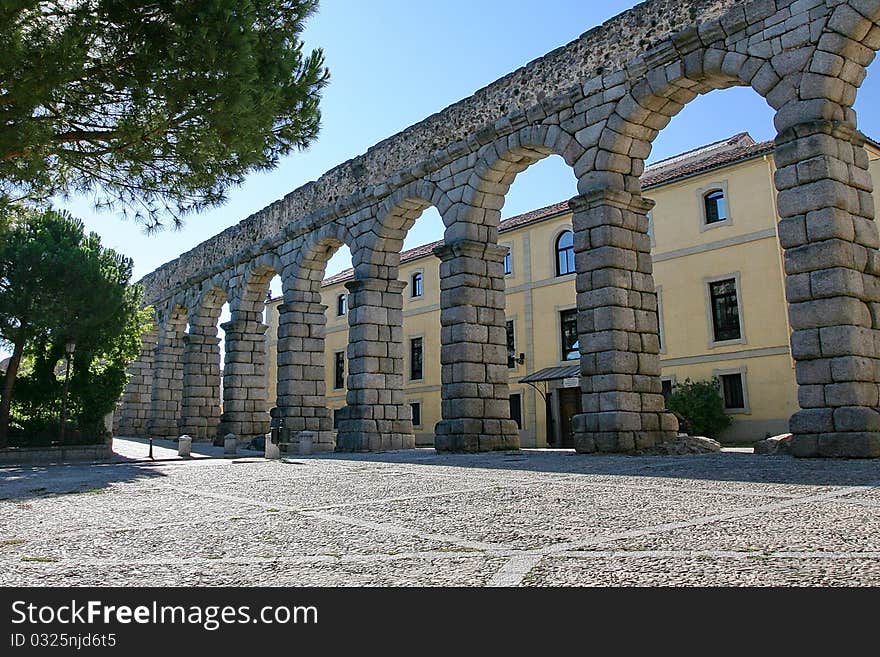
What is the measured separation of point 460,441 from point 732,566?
10.2 metres

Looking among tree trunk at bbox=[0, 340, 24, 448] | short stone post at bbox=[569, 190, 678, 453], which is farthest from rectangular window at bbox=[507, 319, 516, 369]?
tree trunk at bbox=[0, 340, 24, 448]

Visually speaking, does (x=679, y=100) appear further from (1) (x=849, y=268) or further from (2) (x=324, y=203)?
(2) (x=324, y=203)

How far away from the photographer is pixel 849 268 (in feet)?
28.6

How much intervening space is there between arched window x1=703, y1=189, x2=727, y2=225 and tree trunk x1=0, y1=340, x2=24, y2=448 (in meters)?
17.5

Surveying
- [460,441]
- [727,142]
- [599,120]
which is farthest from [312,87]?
[727,142]

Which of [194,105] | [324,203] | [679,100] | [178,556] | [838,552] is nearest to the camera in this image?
[838,552]

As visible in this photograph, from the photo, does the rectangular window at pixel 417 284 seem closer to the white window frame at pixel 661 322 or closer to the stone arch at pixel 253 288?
the stone arch at pixel 253 288

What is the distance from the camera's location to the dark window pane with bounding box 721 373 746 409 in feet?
62.2

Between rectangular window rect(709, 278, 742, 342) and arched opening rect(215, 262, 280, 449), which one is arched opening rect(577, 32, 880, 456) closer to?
rectangular window rect(709, 278, 742, 342)

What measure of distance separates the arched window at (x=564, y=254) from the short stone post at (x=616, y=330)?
11.5 m

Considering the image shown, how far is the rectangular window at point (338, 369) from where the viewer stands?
30766 millimetres

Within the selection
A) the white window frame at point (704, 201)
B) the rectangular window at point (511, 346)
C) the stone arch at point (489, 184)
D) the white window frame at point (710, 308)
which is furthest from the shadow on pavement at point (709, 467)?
the rectangular window at point (511, 346)

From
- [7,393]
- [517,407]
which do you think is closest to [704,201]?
[517,407]

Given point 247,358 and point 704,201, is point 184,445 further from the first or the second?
point 704,201
